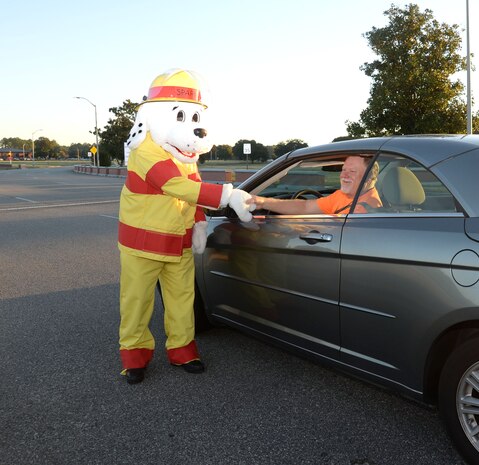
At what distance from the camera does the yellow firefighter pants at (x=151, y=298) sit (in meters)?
3.58

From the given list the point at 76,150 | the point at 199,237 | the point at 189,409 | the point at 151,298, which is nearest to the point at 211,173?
the point at 199,237

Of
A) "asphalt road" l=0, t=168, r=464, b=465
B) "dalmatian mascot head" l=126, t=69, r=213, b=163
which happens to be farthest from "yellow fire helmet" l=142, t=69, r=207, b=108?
"asphalt road" l=0, t=168, r=464, b=465

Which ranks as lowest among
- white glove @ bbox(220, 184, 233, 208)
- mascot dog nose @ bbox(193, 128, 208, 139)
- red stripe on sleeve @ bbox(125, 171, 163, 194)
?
white glove @ bbox(220, 184, 233, 208)

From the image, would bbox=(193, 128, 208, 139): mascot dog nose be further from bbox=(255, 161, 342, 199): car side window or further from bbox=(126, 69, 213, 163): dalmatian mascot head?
bbox=(255, 161, 342, 199): car side window

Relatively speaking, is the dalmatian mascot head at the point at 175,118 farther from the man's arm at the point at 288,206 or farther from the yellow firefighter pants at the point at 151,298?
the yellow firefighter pants at the point at 151,298

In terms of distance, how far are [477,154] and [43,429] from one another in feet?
8.77

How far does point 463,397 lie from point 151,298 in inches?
81.8

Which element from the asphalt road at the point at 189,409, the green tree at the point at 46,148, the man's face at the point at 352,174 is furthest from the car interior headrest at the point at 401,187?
the green tree at the point at 46,148

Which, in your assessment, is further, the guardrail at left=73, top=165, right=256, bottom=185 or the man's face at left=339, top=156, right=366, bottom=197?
the guardrail at left=73, top=165, right=256, bottom=185

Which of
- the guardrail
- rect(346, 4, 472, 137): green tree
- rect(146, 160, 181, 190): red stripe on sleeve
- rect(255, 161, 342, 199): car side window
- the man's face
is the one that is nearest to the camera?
the man's face

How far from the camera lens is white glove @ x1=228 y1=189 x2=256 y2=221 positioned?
342 cm

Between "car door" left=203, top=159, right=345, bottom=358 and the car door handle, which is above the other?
the car door handle

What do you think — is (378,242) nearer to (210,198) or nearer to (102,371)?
(210,198)

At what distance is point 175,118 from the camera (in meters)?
3.61
